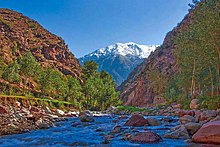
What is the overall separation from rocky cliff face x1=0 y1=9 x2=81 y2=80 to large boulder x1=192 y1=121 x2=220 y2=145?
103768 mm

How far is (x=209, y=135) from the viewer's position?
43.7 ft

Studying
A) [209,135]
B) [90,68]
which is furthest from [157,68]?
[209,135]

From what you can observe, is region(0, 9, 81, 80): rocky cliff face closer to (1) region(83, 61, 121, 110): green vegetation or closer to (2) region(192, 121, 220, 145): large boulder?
(1) region(83, 61, 121, 110): green vegetation

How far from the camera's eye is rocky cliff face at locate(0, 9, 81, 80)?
12139cm

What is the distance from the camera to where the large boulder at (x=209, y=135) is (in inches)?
511

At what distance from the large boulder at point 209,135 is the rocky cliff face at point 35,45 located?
340ft

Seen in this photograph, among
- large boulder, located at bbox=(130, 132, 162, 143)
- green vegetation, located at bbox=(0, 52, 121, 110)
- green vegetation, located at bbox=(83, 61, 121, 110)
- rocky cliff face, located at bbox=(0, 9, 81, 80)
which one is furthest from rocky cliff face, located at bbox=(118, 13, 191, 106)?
large boulder, located at bbox=(130, 132, 162, 143)

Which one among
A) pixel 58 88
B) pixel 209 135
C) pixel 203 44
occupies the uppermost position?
pixel 203 44

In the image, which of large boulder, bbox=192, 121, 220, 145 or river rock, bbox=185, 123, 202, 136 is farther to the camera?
river rock, bbox=185, 123, 202, 136

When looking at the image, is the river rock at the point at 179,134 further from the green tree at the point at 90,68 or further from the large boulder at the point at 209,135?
the green tree at the point at 90,68

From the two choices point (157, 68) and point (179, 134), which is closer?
point (179, 134)

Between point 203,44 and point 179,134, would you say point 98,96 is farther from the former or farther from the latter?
point 179,134

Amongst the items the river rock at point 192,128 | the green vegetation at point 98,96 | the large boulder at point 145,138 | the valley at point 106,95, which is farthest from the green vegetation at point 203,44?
the green vegetation at point 98,96

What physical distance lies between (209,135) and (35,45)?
135 meters
